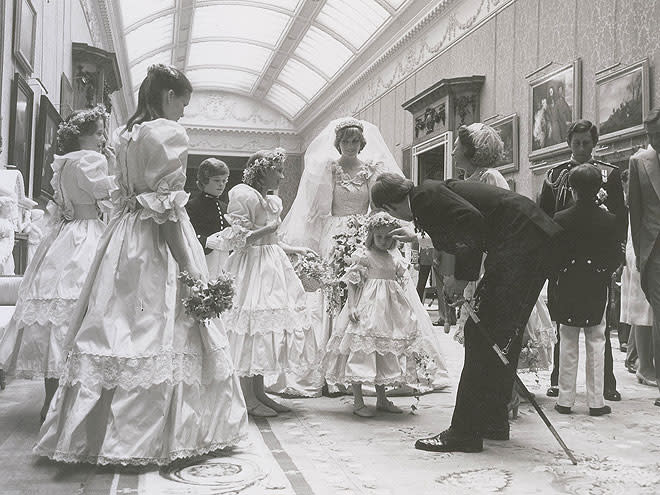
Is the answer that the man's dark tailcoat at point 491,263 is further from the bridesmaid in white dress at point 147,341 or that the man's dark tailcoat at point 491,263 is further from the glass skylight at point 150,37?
the glass skylight at point 150,37

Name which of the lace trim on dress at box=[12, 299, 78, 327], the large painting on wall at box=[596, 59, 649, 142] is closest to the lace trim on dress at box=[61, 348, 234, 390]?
the lace trim on dress at box=[12, 299, 78, 327]

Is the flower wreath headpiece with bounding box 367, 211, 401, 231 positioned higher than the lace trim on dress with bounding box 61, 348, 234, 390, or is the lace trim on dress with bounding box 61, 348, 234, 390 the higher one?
the flower wreath headpiece with bounding box 367, 211, 401, 231

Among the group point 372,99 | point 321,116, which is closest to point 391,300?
point 372,99

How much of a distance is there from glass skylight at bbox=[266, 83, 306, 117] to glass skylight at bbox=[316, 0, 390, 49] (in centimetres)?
649

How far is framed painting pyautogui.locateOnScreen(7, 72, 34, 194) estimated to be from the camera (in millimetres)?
6598

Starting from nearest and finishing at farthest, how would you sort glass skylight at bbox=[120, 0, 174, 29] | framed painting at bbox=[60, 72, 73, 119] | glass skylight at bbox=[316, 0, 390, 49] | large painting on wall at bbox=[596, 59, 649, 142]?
large painting on wall at bbox=[596, 59, 649, 142] → framed painting at bbox=[60, 72, 73, 119] → glass skylight at bbox=[316, 0, 390, 49] → glass skylight at bbox=[120, 0, 174, 29]

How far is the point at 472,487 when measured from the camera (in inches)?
115

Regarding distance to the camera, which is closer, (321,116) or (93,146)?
(93,146)

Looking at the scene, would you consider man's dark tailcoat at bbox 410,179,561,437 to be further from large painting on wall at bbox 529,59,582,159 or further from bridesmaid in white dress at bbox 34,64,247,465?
large painting on wall at bbox 529,59,582,159

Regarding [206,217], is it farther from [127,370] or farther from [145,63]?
[145,63]

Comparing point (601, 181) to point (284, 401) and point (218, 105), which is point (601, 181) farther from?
point (218, 105)

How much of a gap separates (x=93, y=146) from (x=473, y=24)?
883 centimetres

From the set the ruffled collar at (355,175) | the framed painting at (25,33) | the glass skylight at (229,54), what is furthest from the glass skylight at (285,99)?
the ruffled collar at (355,175)

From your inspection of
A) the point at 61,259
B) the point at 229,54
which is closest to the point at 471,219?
the point at 61,259
